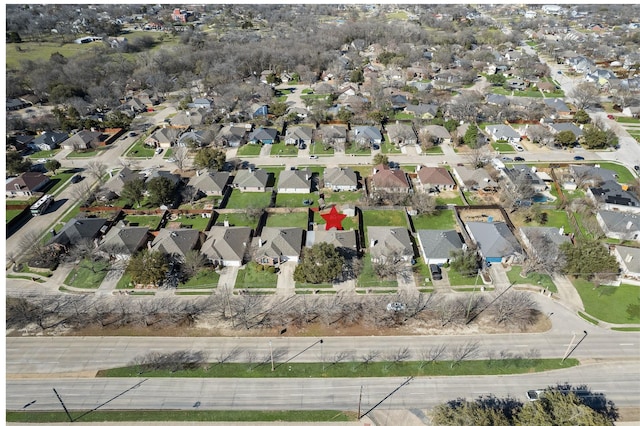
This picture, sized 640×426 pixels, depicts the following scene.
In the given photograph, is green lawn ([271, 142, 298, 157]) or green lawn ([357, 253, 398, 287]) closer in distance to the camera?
green lawn ([357, 253, 398, 287])

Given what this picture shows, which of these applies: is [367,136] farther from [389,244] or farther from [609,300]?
[609,300]

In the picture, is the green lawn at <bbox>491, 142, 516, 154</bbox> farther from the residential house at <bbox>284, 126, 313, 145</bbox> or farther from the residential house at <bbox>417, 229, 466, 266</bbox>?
the residential house at <bbox>284, 126, 313, 145</bbox>

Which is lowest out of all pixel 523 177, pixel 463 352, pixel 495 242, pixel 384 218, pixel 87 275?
pixel 463 352

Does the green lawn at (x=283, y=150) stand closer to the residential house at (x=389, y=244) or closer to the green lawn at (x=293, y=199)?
the green lawn at (x=293, y=199)

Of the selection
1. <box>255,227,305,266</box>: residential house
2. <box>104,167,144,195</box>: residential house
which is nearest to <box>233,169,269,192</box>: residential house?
<box>255,227,305,266</box>: residential house

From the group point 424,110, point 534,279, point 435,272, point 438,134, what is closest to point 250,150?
point 438,134

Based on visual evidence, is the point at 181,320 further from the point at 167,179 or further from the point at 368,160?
the point at 368,160
